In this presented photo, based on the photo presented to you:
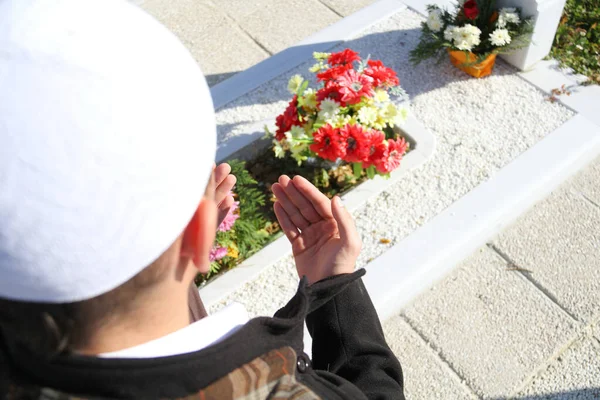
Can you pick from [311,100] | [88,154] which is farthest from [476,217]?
[88,154]

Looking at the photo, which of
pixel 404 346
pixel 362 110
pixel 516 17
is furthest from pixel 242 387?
pixel 516 17

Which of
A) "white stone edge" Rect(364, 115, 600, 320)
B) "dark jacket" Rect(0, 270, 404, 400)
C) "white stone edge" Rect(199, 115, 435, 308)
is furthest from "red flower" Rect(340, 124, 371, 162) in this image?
"dark jacket" Rect(0, 270, 404, 400)

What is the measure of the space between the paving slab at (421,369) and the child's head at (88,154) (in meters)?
1.96

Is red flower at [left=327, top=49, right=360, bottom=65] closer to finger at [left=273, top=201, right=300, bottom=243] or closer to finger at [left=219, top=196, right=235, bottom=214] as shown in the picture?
finger at [left=273, top=201, right=300, bottom=243]

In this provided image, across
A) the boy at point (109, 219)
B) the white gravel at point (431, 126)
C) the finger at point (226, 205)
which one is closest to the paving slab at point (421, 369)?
the white gravel at point (431, 126)

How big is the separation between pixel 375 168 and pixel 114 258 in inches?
89.0

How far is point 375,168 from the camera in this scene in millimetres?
3027

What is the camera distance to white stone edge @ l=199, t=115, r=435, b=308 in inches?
110

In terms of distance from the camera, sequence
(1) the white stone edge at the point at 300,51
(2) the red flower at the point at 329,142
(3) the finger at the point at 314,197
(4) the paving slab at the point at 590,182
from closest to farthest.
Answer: (3) the finger at the point at 314,197
(2) the red flower at the point at 329,142
(4) the paving slab at the point at 590,182
(1) the white stone edge at the point at 300,51

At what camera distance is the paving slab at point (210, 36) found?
4113 mm

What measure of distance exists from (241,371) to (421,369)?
6.00ft

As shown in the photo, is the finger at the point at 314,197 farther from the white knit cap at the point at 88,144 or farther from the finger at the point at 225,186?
the white knit cap at the point at 88,144

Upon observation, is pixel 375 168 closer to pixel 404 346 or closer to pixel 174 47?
pixel 404 346

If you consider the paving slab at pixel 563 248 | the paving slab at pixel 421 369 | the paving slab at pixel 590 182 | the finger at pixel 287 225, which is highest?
the finger at pixel 287 225
